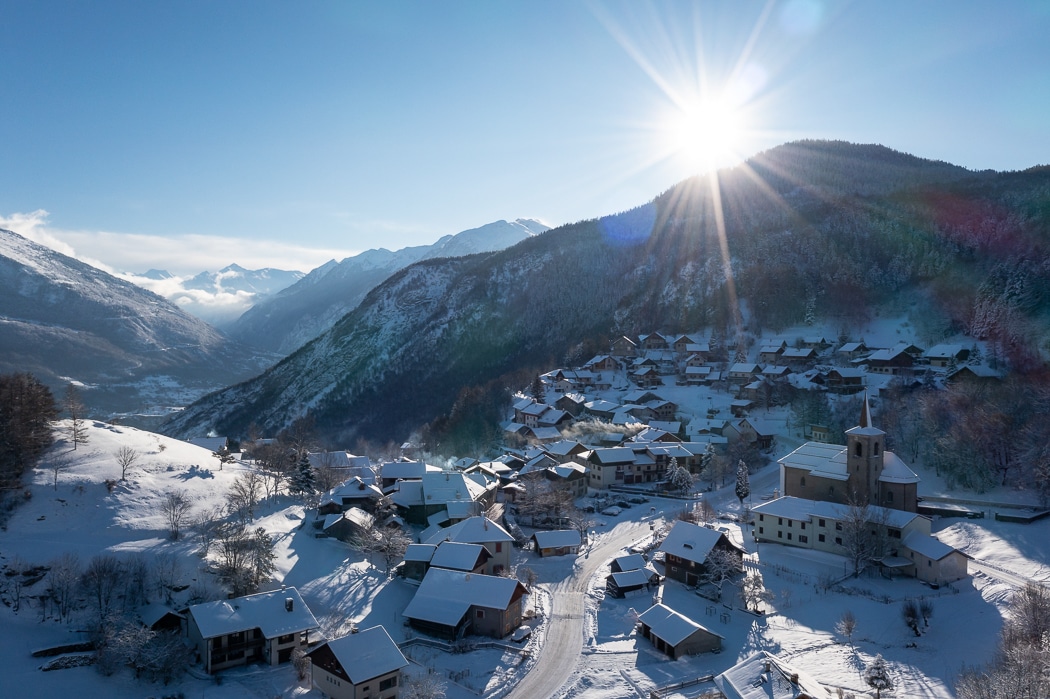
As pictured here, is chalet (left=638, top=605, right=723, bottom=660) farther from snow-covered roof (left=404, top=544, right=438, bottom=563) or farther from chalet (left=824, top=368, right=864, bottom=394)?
chalet (left=824, top=368, right=864, bottom=394)

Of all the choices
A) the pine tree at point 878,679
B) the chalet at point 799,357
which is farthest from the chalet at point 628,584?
the chalet at point 799,357

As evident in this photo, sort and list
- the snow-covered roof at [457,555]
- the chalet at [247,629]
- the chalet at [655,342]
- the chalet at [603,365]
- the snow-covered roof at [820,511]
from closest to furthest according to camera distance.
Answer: the chalet at [247,629], the snow-covered roof at [457,555], the snow-covered roof at [820,511], the chalet at [603,365], the chalet at [655,342]

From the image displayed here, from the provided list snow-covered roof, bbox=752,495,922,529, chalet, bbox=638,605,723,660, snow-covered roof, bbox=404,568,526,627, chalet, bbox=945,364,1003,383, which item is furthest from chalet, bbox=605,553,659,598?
chalet, bbox=945,364,1003,383

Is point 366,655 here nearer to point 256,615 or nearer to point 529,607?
Result: point 256,615

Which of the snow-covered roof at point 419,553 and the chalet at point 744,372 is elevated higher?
the chalet at point 744,372

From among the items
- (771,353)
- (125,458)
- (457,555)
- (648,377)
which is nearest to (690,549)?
(457,555)

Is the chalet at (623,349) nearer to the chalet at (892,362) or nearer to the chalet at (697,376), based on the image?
the chalet at (697,376)

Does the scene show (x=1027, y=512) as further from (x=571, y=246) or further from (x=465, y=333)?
(x=571, y=246)
